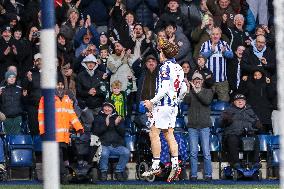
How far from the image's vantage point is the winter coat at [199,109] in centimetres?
2238

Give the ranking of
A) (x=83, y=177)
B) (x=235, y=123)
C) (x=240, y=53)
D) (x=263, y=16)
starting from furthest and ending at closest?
1. (x=263, y=16)
2. (x=240, y=53)
3. (x=235, y=123)
4. (x=83, y=177)

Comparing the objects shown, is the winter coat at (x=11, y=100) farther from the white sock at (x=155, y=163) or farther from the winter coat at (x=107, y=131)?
the white sock at (x=155, y=163)

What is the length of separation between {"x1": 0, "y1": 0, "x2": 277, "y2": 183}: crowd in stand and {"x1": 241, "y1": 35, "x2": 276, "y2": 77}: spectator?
0.02m

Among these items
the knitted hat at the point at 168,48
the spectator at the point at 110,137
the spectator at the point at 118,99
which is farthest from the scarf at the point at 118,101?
Result: the knitted hat at the point at 168,48

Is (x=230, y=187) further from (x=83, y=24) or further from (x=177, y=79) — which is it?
(x=83, y=24)

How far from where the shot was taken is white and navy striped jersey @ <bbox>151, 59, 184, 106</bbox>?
19.6 meters

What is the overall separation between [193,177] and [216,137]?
135 centimetres

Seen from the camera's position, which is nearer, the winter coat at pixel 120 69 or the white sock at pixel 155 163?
the white sock at pixel 155 163

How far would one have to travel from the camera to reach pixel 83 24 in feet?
79.8

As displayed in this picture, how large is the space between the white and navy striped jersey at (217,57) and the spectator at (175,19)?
0.73 m

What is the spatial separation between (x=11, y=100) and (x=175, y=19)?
4.14 metres

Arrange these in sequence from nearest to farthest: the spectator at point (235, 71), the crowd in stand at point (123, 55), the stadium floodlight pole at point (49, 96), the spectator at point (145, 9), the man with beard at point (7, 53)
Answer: the stadium floodlight pole at point (49, 96) < the crowd in stand at point (123, 55) < the man with beard at point (7, 53) < the spectator at point (235, 71) < the spectator at point (145, 9)

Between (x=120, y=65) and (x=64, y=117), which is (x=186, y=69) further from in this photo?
(x=64, y=117)

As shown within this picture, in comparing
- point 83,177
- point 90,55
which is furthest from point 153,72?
point 83,177
